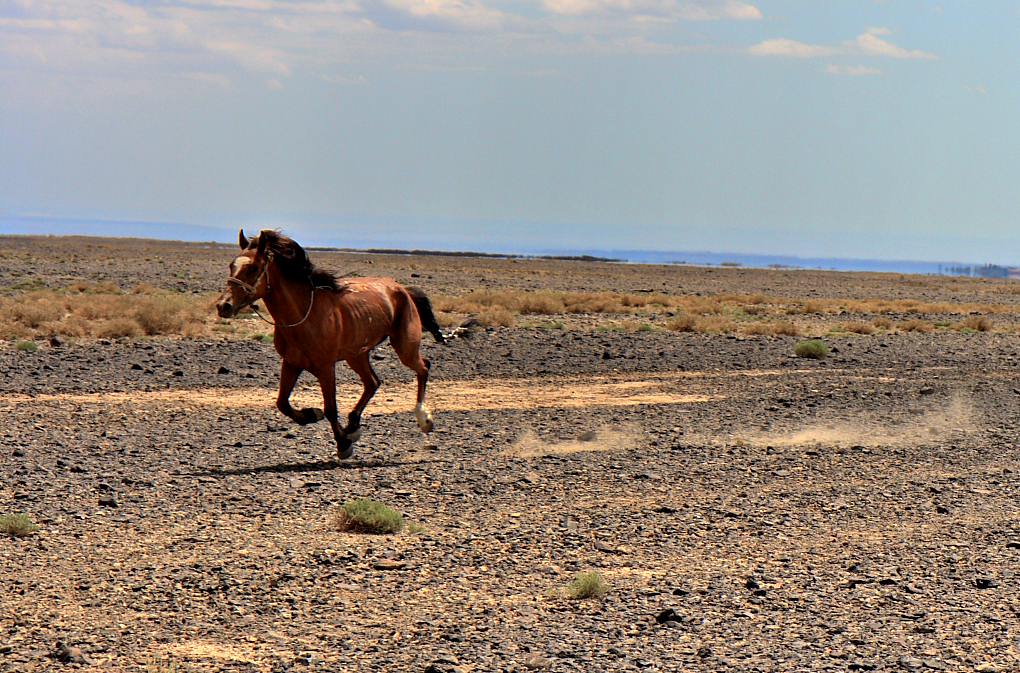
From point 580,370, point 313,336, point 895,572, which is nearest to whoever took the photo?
point 895,572

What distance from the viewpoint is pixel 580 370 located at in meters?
22.0

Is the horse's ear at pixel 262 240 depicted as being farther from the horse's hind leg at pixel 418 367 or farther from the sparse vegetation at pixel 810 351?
the sparse vegetation at pixel 810 351

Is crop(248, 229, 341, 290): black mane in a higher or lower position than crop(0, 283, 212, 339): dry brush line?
higher

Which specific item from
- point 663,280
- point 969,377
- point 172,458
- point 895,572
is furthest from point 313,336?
point 663,280

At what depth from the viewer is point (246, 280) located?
11.4 m

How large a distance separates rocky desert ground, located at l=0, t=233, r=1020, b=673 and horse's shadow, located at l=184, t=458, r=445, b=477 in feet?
0.15

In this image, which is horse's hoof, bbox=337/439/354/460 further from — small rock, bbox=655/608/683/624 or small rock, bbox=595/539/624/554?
small rock, bbox=655/608/683/624

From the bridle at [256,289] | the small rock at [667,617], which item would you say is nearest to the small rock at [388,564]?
the small rock at [667,617]

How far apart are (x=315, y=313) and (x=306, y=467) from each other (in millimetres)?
1417

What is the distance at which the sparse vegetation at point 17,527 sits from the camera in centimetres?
902

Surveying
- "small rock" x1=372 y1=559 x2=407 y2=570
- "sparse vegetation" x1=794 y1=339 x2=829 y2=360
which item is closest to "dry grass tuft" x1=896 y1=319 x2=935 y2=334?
"sparse vegetation" x1=794 y1=339 x2=829 y2=360

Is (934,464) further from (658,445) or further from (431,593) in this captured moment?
(431,593)

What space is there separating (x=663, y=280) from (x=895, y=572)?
69.2 m

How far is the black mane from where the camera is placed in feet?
38.2
